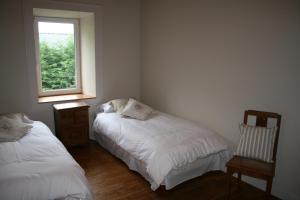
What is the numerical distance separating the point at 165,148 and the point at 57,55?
8.57ft

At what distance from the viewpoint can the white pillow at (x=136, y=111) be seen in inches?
144

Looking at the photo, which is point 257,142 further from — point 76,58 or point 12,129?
point 76,58

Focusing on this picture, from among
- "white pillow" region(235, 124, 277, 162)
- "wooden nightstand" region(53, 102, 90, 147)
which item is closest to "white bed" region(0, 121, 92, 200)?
"wooden nightstand" region(53, 102, 90, 147)

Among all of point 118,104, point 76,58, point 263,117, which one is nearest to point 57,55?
point 76,58

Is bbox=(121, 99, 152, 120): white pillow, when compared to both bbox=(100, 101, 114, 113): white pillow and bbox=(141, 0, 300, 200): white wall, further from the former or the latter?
bbox=(141, 0, 300, 200): white wall

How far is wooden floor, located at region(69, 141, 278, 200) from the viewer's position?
2.66 metres

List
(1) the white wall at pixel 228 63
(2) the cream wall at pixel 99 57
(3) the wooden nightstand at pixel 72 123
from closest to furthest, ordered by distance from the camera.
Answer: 1. (1) the white wall at pixel 228 63
2. (2) the cream wall at pixel 99 57
3. (3) the wooden nightstand at pixel 72 123

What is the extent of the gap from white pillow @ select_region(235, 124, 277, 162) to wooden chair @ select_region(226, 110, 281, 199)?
51 mm

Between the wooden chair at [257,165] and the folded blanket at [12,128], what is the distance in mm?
2244

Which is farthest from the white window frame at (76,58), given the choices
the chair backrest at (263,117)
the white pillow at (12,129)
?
the chair backrest at (263,117)

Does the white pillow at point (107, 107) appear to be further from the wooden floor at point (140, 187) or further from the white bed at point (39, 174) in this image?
the white bed at point (39, 174)

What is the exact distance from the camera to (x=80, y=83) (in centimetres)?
449

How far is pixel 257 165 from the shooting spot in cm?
242

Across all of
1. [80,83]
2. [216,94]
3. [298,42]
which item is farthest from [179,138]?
[80,83]
